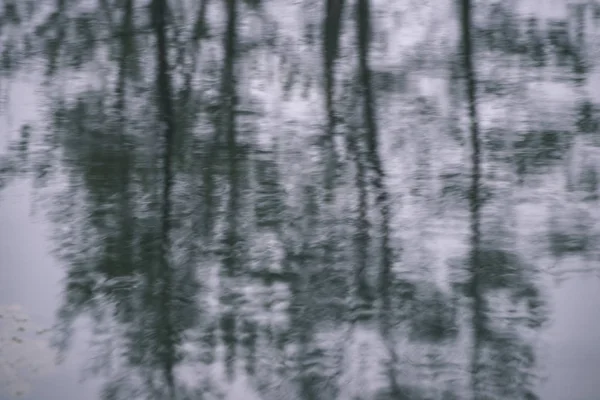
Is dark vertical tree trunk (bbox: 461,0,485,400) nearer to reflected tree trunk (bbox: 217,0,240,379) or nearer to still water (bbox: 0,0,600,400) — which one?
still water (bbox: 0,0,600,400)

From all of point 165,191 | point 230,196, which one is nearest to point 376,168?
point 230,196

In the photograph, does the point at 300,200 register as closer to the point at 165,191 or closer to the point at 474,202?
the point at 165,191

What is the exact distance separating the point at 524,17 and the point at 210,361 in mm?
2907

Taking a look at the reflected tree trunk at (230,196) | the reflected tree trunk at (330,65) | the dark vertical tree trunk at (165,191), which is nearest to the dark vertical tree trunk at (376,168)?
the reflected tree trunk at (330,65)

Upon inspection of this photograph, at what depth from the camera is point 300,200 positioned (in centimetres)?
319

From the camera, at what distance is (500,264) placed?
9.21 feet

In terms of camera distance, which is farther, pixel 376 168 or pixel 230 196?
pixel 376 168

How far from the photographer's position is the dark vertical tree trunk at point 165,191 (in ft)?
8.17

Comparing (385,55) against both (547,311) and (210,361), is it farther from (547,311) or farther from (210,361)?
(210,361)

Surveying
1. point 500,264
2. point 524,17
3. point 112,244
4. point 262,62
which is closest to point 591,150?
point 500,264

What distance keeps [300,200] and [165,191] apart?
599 millimetres

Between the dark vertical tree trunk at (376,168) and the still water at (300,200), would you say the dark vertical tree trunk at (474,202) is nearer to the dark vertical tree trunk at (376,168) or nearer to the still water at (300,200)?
the still water at (300,200)

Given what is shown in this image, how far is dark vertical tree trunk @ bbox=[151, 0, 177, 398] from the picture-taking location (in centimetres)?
249

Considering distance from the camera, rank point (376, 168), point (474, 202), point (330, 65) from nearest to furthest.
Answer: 1. point (474, 202)
2. point (376, 168)
3. point (330, 65)
